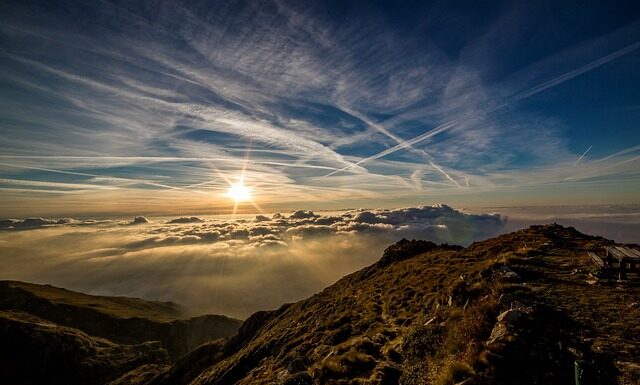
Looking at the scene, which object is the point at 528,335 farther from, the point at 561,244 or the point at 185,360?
the point at 185,360

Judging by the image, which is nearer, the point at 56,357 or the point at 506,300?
the point at 506,300

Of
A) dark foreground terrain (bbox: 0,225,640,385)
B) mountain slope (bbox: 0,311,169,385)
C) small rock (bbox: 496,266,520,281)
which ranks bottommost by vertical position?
mountain slope (bbox: 0,311,169,385)

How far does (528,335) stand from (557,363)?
3.97ft

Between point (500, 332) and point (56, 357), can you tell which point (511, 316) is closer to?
point (500, 332)

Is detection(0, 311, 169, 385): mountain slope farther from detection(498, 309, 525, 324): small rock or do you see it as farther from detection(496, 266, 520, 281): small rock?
detection(498, 309, 525, 324): small rock

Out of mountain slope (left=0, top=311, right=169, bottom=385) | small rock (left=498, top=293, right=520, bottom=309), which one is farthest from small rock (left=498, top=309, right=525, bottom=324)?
mountain slope (left=0, top=311, right=169, bottom=385)

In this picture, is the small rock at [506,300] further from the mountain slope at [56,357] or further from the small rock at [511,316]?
the mountain slope at [56,357]

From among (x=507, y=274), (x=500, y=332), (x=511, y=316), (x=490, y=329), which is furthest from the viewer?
(x=507, y=274)

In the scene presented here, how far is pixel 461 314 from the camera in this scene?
13.5 metres

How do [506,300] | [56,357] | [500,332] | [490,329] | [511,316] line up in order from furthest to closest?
[56,357] → [506,300] → [490,329] → [511,316] → [500,332]

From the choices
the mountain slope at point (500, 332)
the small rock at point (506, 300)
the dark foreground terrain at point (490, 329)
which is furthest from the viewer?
the small rock at point (506, 300)

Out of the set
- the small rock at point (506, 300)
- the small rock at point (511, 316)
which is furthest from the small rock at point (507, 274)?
the small rock at point (511, 316)

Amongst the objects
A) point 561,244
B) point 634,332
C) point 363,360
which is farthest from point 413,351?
point 561,244

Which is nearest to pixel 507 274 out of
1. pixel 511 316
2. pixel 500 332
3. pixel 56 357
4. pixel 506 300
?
pixel 506 300
